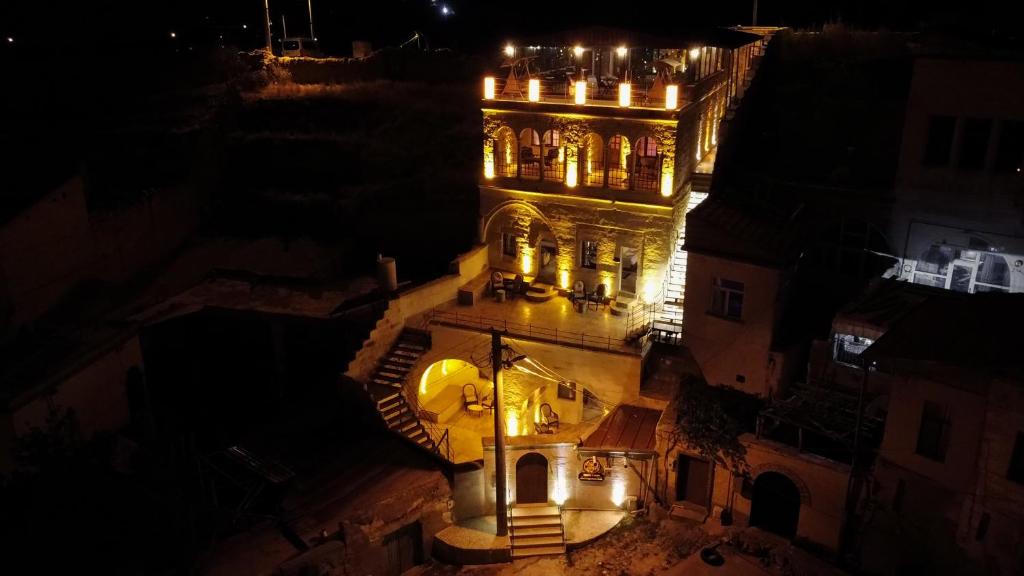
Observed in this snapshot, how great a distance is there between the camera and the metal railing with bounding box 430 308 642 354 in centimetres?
2573

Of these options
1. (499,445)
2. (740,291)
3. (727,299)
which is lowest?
(499,445)

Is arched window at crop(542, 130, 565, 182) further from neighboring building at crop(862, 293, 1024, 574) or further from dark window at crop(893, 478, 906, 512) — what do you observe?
dark window at crop(893, 478, 906, 512)

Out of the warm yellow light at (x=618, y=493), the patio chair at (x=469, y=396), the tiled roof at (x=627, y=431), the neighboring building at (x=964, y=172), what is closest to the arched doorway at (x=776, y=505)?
the tiled roof at (x=627, y=431)

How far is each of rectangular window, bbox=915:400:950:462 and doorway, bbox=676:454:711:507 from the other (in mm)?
6078

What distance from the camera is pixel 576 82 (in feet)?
91.4

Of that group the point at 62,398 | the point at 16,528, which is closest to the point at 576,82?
the point at 62,398

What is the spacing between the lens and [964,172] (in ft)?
73.9

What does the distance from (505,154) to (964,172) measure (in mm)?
16298

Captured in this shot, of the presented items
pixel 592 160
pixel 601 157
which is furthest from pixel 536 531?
pixel 601 157

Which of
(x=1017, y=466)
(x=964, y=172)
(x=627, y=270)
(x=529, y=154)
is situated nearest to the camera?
(x=1017, y=466)

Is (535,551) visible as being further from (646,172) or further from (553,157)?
(553,157)

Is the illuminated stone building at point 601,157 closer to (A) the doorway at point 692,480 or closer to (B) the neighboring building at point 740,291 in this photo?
(B) the neighboring building at point 740,291

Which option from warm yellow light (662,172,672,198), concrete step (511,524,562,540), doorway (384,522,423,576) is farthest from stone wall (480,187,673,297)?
doorway (384,522,423,576)

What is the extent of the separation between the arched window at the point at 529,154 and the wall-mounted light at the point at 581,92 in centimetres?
242
